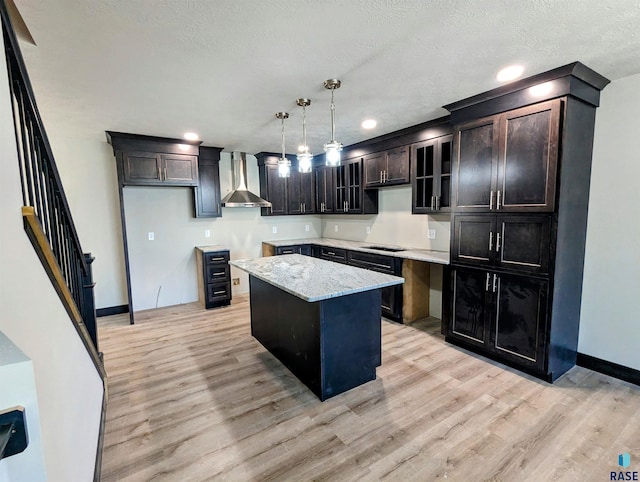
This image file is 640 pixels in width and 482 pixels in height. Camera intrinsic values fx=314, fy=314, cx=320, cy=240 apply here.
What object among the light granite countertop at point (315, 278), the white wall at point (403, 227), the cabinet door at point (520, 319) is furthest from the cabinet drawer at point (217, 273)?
the cabinet door at point (520, 319)

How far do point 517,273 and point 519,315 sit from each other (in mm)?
362

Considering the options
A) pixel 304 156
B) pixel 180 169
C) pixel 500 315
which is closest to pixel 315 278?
pixel 304 156

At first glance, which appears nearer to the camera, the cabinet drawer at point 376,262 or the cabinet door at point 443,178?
the cabinet door at point 443,178

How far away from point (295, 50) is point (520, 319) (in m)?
2.72

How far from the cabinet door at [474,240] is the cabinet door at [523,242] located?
0.06 metres

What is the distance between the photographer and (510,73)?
2.32 m

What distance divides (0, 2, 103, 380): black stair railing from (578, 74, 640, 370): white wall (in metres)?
3.76

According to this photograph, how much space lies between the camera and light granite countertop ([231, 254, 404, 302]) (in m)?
2.14

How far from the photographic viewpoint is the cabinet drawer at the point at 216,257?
14.9 ft

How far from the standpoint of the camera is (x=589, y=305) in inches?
107

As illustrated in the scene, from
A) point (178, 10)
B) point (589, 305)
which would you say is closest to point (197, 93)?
point (178, 10)

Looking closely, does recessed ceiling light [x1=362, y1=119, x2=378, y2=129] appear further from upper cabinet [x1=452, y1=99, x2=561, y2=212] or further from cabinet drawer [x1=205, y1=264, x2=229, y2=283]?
cabinet drawer [x1=205, y1=264, x2=229, y2=283]

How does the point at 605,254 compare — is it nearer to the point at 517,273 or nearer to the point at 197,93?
the point at 517,273

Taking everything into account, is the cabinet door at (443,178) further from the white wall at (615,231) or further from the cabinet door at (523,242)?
the white wall at (615,231)
